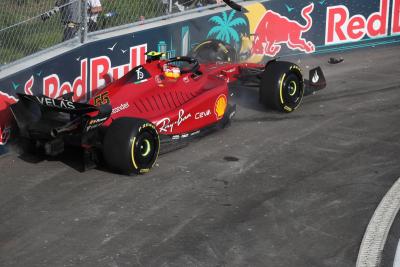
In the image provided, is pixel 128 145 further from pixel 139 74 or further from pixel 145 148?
pixel 139 74

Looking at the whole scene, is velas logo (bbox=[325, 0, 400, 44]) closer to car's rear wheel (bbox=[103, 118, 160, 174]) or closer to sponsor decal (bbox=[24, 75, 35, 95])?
sponsor decal (bbox=[24, 75, 35, 95])

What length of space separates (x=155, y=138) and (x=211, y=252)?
259 cm

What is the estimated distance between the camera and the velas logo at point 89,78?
36.4 feet

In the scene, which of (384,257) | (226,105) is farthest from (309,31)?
(384,257)

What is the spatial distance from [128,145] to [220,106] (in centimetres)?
231

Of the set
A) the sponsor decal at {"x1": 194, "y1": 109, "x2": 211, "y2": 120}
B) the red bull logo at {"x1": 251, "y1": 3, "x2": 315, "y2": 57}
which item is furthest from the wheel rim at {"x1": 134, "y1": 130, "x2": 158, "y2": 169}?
the red bull logo at {"x1": 251, "y1": 3, "x2": 315, "y2": 57}

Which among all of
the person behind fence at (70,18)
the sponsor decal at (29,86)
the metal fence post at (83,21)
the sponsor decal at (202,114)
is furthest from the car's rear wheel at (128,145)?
the person behind fence at (70,18)

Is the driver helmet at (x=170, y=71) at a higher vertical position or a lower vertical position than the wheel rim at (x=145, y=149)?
higher

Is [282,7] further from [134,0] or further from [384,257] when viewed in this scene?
[384,257]

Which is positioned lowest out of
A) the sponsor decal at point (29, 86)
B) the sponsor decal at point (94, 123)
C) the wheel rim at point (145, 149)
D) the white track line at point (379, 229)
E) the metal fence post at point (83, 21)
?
the white track line at point (379, 229)

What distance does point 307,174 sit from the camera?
923 centimetres

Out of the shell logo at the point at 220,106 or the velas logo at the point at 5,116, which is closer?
the velas logo at the point at 5,116

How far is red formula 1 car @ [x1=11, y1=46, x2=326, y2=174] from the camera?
30.1ft

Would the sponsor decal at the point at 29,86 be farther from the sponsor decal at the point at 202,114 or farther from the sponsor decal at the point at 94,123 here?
the sponsor decal at the point at 202,114
